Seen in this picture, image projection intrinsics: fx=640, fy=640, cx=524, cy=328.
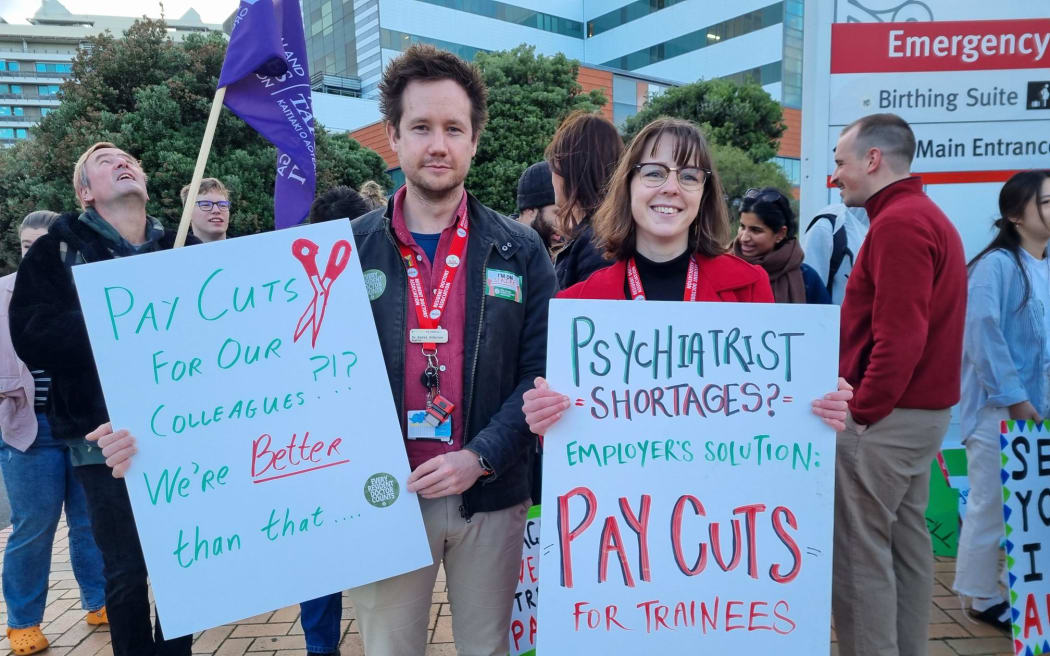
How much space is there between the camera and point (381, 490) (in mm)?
1699

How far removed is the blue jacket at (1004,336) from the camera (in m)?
2.99

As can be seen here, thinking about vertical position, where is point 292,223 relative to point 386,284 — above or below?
above

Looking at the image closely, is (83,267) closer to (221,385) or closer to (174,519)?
(221,385)

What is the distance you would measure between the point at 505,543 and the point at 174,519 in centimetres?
88

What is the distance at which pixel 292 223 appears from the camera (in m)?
3.41

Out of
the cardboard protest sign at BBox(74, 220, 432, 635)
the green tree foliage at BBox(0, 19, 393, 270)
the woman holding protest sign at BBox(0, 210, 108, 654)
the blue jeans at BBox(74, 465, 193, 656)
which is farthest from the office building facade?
the cardboard protest sign at BBox(74, 220, 432, 635)

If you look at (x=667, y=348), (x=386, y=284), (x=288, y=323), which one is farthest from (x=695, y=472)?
(x=288, y=323)

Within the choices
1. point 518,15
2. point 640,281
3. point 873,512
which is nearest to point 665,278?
point 640,281

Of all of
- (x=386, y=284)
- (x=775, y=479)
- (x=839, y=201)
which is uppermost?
(x=839, y=201)

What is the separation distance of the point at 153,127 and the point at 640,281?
41.9 feet

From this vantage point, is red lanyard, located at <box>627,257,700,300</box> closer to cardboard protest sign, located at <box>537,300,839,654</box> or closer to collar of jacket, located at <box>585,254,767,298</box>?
collar of jacket, located at <box>585,254,767,298</box>

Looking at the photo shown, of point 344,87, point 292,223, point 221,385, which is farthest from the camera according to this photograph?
point 344,87

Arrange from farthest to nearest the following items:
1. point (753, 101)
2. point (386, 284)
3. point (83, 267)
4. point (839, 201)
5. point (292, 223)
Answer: point (753, 101), point (839, 201), point (292, 223), point (386, 284), point (83, 267)

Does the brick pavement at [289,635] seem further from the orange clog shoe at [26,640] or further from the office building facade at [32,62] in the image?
the office building facade at [32,62]
